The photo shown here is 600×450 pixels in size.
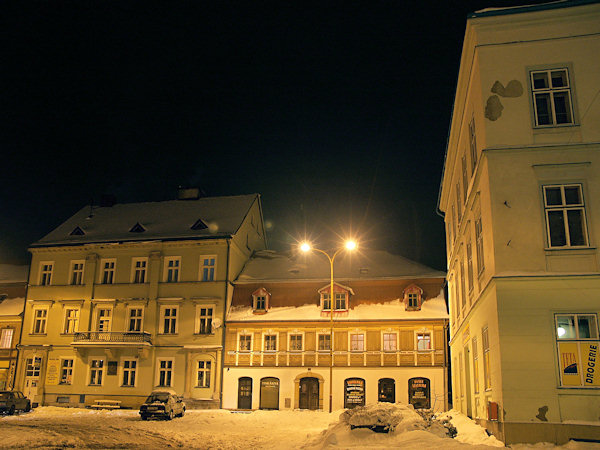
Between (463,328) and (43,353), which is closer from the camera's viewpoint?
(463,328)

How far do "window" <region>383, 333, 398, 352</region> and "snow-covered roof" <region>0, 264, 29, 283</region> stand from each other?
3042 cm

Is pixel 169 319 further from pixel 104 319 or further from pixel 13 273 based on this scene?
pixel 13 273

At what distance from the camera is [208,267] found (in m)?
45.2

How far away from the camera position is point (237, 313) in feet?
146

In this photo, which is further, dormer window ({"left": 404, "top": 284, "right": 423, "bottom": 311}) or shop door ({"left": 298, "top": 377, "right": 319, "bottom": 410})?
dormer window ({"left": 404, "top": 284, "right": 423, "bottom": 311})

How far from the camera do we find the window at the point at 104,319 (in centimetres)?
4553

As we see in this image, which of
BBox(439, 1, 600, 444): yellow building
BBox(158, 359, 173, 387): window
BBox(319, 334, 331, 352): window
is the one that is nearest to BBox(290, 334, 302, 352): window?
BBox(319, 334, 331, 352): window

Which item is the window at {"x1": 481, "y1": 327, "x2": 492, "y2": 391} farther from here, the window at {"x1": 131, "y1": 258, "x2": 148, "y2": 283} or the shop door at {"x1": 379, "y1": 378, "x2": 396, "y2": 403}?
the window at {"x1": 131, "y1": 258, "x2": 148, "y2": 283}

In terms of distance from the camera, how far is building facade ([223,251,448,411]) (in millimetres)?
41094

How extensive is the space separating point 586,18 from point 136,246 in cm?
3652

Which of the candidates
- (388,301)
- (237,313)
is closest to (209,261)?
(237,313)

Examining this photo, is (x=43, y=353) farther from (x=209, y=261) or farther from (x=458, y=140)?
(x=458, y=140)

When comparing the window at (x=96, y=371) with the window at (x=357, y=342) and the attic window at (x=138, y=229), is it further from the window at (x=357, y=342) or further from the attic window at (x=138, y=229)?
the window at (x=357, y=342)

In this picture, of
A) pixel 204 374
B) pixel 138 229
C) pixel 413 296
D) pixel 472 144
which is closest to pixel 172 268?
pixel 138 229
